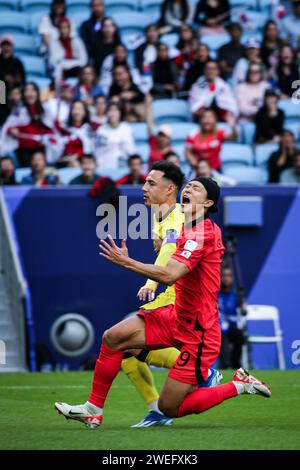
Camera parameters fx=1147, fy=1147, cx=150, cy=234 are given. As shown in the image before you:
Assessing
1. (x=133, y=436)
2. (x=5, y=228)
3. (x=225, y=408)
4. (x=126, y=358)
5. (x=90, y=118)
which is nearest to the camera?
(x=133, y=436)

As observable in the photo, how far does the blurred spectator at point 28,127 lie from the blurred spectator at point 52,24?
207cm

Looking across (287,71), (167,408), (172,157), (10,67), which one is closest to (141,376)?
(167,408)

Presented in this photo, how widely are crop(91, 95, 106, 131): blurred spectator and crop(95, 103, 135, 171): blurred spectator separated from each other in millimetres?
218

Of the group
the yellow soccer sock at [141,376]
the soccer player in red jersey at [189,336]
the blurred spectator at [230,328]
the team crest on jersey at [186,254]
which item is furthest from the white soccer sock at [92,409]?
the blurred spectator at [230,328]

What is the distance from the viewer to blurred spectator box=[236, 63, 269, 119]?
51.5 feet

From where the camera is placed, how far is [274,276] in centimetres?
1396

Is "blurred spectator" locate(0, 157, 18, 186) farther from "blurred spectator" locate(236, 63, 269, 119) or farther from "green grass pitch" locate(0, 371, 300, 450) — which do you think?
"blurred spectator" locate(236, 63, 269, 119)

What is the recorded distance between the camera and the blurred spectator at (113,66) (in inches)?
623

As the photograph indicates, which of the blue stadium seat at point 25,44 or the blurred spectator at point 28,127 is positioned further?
the blue stadium seat at point 25,44

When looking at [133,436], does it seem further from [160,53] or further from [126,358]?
[160,53]

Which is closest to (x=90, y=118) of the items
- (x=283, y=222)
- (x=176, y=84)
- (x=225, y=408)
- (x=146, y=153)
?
(x=146, y=153)

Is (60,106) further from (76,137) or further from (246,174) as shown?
(246,174)

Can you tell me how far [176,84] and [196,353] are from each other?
9621mm

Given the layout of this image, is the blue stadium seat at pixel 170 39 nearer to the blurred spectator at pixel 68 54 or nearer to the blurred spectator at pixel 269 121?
the blurred spectator at pixel 68 54
